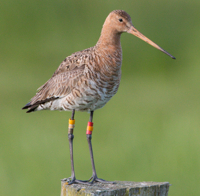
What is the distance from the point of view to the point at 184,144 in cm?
947

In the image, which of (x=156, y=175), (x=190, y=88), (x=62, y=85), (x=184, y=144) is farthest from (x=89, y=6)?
(x=62, y=85)

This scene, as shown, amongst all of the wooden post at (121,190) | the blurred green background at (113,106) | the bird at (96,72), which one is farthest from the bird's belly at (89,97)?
the blurred green background at (113,106)

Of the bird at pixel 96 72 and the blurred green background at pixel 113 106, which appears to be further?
the blurred green background at pixel 113 106

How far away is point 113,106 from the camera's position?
452 inches

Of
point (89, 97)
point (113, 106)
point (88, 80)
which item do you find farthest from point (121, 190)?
point (113, 106)

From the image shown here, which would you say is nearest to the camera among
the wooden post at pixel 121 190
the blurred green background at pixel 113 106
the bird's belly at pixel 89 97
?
the wooden post at pixel 121 190

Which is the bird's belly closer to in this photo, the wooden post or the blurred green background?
the wooden post

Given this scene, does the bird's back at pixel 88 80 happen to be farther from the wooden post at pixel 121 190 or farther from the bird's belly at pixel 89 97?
the wooden post at pixel 121 190

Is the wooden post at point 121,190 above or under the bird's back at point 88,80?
under

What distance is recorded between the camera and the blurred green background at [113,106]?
8492 mm

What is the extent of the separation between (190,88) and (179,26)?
315 centimetres

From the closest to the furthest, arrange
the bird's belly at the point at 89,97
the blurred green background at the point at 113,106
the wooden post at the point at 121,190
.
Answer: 1. the wooden post at the point at 121,190
2. the bird's belly at the point at 89,97
3. the blurred green background at the point at 113,106

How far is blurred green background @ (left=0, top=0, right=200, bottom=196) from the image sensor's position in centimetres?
849

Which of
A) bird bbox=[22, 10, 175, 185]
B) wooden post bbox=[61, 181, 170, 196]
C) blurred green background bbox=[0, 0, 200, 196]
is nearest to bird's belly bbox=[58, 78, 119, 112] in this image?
bird bbox=[22, 10, 175, 185]
